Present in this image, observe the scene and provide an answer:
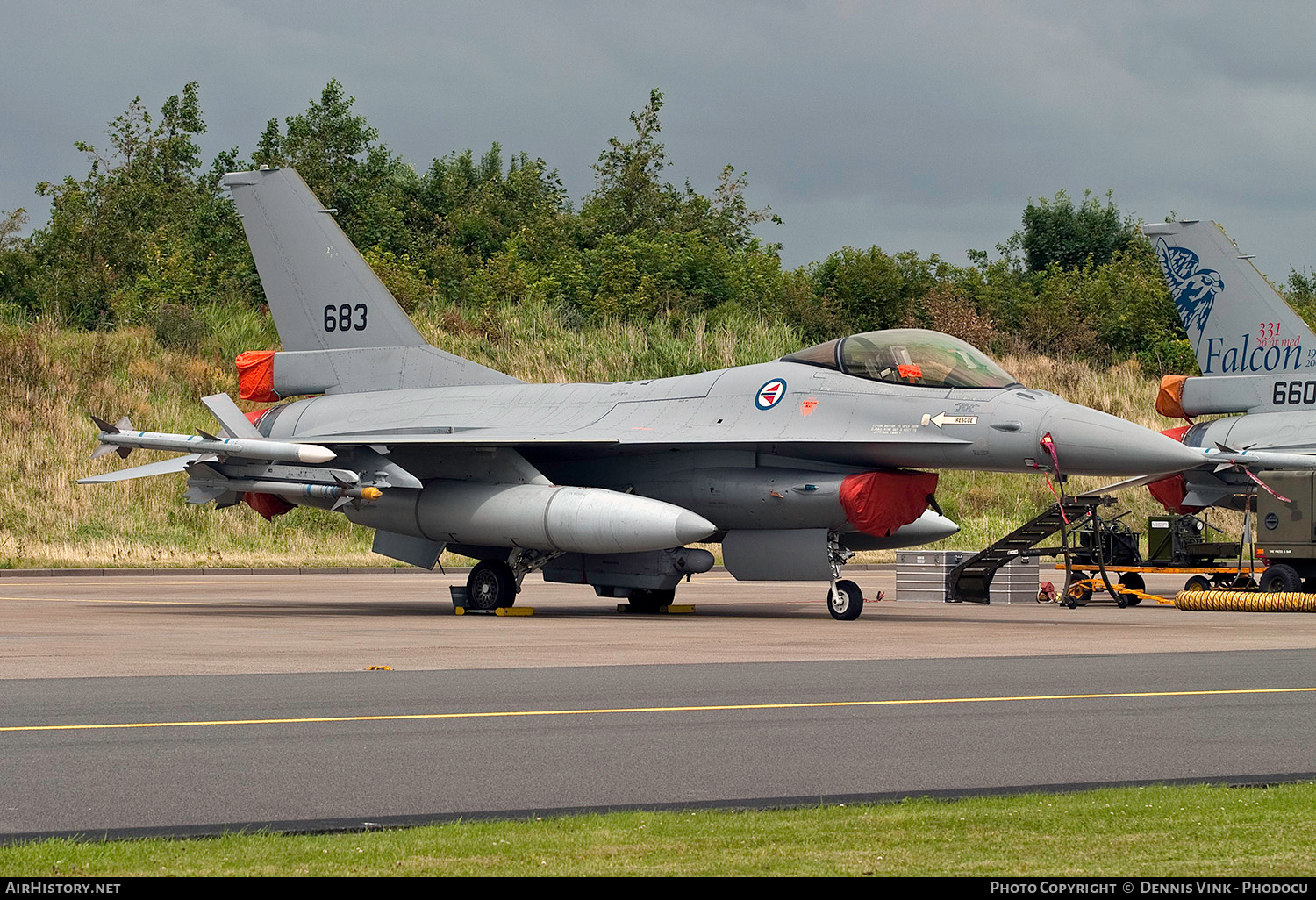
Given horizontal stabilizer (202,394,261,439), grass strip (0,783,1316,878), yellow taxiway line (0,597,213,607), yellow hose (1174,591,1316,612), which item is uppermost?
horizontal stabilizer (202,394,261,439)

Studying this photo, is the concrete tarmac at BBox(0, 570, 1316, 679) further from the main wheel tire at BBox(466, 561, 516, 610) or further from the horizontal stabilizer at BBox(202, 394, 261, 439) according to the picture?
the horizontal stabilizer at BBox(202, 394, 261, 439)

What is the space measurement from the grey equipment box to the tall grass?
1152cm

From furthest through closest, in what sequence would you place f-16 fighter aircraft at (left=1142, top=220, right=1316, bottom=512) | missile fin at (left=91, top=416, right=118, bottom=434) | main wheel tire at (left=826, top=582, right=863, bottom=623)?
f-16 fighter aircraft at (left=1142, top=220, right=1316, bottom=512) < missile fin at (left=91, top=416, right=118, bottom=434) < main wheel tire at (left=826, top=582, right=863, bottom=623)

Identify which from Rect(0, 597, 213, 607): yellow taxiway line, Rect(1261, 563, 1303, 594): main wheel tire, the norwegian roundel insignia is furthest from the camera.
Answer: Rect(1261, 563, 1303, 594): main wheel tire

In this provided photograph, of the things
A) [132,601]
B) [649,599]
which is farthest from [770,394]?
[132,601]

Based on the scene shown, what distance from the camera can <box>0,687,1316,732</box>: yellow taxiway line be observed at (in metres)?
7.96

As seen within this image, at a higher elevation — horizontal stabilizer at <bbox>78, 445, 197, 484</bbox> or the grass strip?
horizontal stabilizer at <bbox>78, 445, 197, 484</bbox>

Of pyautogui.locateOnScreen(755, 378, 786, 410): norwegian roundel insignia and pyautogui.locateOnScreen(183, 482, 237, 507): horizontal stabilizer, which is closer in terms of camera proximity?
pyautogui.locateOnScreen(755, 378, 786, 410): norwegian roundel insignia

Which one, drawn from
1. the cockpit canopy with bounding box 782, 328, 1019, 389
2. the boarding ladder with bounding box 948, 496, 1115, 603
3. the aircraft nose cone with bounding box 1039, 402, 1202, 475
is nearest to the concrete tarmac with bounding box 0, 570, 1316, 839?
the aircraft nose cone with bounding box 1039, 402, 1202, 475

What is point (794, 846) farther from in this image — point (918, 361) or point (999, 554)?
point (999, 554)

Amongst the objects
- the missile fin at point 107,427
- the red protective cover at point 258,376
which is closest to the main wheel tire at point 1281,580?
the red protective cover at point 258,376

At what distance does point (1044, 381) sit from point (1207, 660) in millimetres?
32693

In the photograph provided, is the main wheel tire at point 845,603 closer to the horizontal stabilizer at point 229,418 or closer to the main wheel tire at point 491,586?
the main wheel tire at point 491,586

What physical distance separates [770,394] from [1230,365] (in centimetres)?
1057
